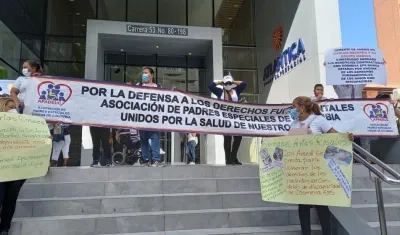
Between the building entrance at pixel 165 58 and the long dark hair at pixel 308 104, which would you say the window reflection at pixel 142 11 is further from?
the long dark hair at pixel 308 104

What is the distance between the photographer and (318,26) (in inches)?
425

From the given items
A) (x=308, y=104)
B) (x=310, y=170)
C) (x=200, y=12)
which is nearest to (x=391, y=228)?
(x=310, y=170)

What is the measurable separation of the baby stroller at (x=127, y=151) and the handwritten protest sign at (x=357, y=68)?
15.9ft

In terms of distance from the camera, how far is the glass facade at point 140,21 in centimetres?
1594

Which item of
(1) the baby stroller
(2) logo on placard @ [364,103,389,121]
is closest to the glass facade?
(1) the baby stroller

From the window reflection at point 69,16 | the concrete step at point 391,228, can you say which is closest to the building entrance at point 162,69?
the window reflection at point 69,16

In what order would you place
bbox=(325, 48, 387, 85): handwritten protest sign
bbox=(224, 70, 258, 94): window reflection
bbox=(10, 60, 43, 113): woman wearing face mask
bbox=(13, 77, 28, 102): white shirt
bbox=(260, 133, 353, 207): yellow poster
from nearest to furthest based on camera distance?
bbox=(260, 133, 353, 207): yellow poster → bbox=(10, 60, 43, 113): woman wearing face mask → bbox=(13, 77, 28, 102): white shirt → bbox=(325, 48, 387, 85): handwritten protest sign → bbox=(224, 70, 258, 94): window reflection

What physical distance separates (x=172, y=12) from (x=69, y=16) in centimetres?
484

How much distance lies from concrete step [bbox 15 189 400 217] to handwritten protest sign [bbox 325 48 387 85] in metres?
2.93

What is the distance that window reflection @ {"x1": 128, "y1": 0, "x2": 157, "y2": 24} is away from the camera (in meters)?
16.4

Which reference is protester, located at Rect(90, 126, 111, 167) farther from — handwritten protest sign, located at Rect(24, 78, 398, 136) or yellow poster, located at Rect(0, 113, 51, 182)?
yellow poster, located at Rect(0, 113, 51, 182)

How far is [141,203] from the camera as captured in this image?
502 centimetres

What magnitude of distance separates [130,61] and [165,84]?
73.0 inches

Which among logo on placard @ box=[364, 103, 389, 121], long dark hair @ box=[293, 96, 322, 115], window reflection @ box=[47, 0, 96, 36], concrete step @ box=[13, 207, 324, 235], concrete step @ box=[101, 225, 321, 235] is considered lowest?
concrete step @ box=[101, 225, 321, 235]
